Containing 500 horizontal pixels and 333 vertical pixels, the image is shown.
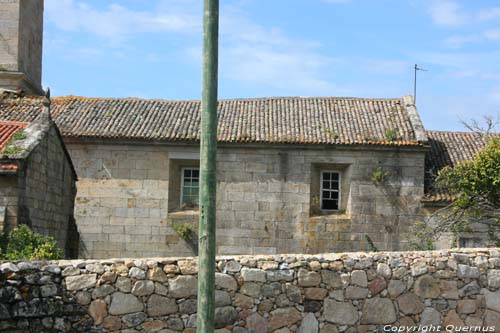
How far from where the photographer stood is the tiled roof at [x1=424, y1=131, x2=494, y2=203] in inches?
944

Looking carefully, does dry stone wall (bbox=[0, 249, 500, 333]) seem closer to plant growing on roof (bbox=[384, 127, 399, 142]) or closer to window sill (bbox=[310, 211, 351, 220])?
window sill (bbox=[310, 211, 351, 220])

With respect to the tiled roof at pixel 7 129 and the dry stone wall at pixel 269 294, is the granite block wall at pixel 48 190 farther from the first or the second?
the dry stone wall at pixel 269 294

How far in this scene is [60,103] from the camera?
88.7 feet

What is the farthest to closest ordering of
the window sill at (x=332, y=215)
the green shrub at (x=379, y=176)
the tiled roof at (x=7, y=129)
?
the window sill at (x=332, y=215) < the green shrub at (x=379, y=176) < the tiled roof at (x=7, y=129)

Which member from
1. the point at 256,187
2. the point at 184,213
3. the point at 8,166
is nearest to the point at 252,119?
the point at 256,187

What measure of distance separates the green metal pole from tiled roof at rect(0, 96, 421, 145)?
16826mm

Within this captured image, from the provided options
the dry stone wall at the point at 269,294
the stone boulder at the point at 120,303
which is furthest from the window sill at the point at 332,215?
the stone boulder at the point at 120,303

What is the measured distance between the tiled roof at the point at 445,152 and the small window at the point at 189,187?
23.8ft

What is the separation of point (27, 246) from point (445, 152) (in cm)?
1694

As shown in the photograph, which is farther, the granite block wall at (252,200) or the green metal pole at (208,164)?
the granite block wall at (252,200)

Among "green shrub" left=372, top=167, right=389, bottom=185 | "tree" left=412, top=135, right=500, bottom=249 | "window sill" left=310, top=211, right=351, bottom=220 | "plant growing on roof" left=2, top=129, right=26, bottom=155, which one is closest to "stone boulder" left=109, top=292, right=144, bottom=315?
"plant growing on roof" left=2, top=129, right=26, bottom=155

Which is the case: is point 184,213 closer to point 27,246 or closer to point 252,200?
point 252,200

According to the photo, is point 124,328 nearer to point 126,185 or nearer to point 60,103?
point 126,185

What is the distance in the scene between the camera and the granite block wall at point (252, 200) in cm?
2400
